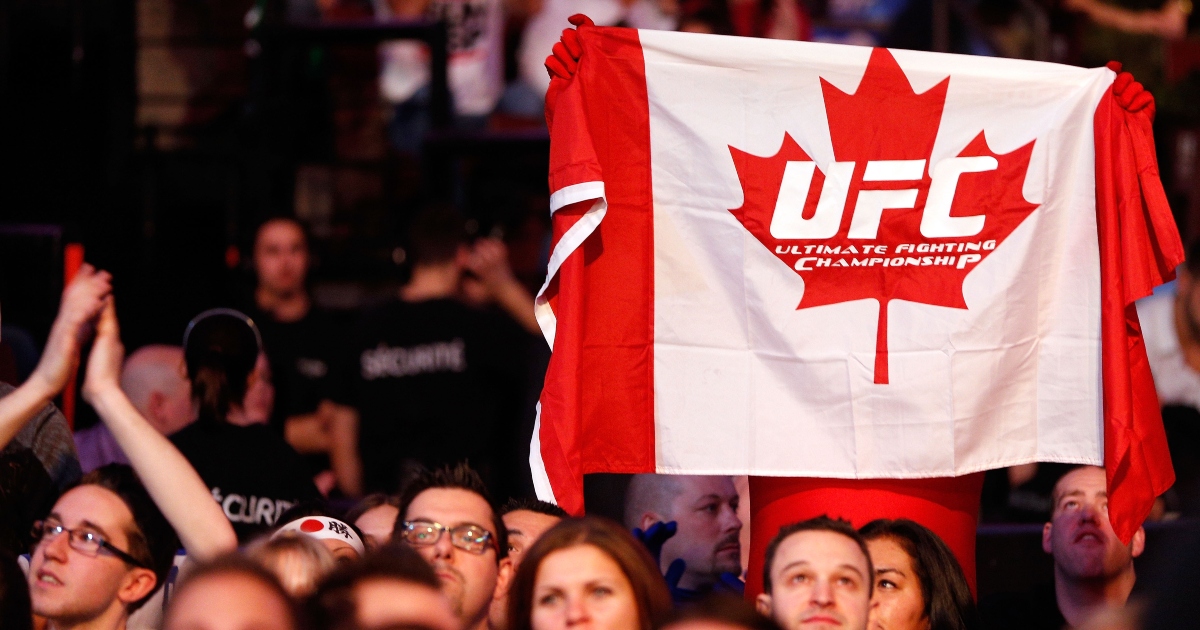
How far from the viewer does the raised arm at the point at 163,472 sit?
155 inches

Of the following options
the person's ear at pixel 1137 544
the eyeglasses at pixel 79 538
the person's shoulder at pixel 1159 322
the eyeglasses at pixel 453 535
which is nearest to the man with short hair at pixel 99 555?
the eyeglasses at pixel 79 538

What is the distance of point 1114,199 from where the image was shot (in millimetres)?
4266

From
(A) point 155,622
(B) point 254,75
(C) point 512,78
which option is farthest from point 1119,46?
(A) point 155,622

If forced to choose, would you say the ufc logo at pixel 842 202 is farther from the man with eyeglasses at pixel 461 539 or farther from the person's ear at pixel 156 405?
the person's ear at pixel 156 405

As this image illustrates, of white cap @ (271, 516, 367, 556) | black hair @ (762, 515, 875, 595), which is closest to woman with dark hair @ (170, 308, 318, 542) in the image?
white cap @ (271, 516, 367, 556)

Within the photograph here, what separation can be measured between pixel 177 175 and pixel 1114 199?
4.60 m

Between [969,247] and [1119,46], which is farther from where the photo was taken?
[1119,46]

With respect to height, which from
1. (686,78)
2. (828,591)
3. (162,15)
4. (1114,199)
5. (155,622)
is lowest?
(155,622)

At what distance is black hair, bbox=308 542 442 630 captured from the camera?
290 centimetres

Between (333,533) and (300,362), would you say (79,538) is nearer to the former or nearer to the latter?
(333,533)

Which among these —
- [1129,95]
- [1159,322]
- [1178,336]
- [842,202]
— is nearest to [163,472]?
[842,202]

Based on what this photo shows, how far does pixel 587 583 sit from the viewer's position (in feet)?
10.8

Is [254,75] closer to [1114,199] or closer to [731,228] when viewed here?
[731,228]

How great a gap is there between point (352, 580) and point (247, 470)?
1723 mm
